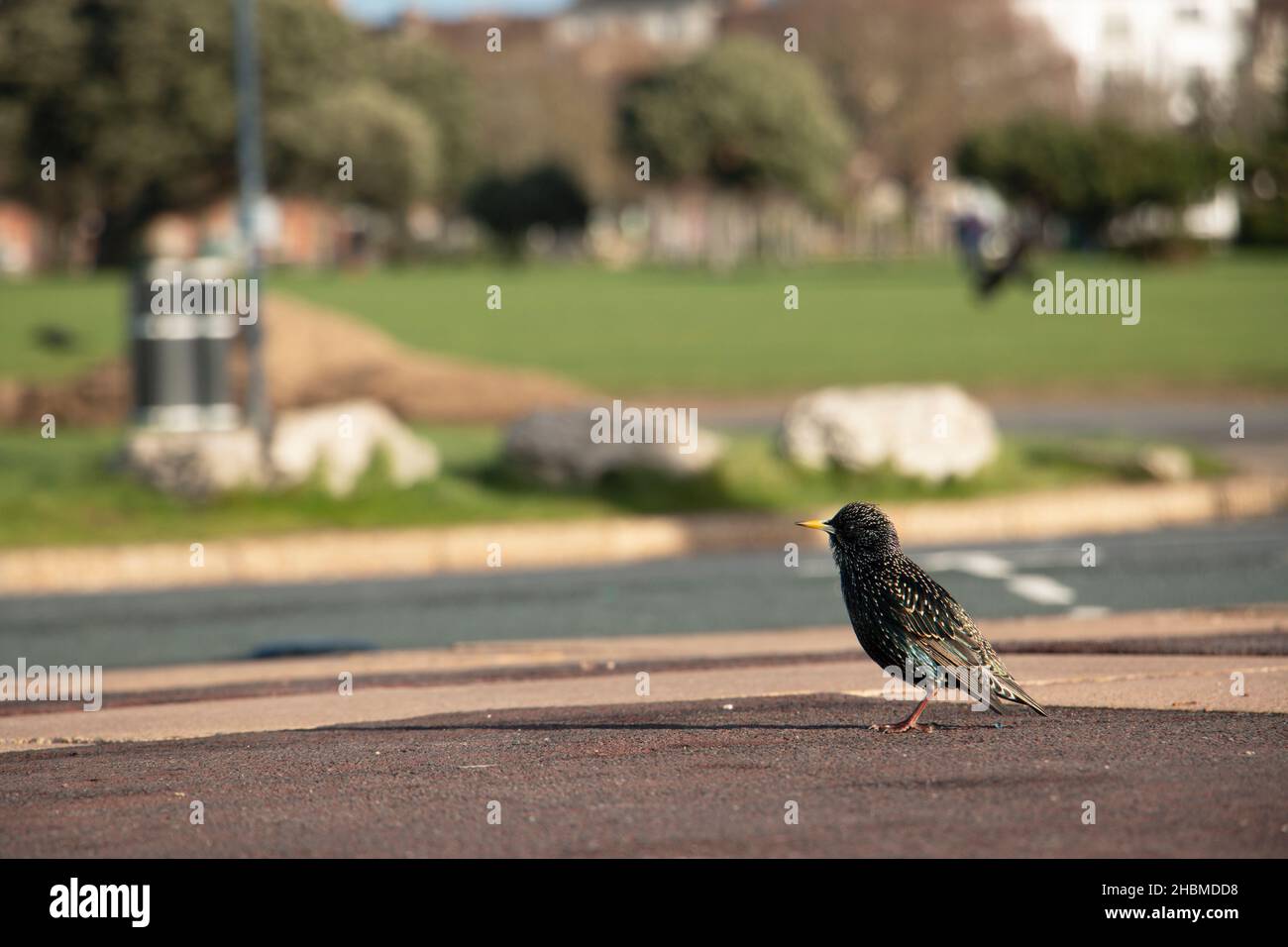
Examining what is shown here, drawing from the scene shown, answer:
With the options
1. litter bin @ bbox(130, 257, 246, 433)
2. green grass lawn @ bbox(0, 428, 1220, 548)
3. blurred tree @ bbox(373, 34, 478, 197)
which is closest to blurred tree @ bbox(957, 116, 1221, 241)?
blurred tree @ bbox(373, 34, 478, 197)

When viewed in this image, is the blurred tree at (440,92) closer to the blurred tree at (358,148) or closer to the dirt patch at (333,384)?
the blurred tree at (358,148)

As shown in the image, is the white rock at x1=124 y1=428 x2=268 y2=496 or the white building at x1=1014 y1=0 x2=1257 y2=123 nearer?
the white rock at x1=124 y1=428 x2=268 y2=496

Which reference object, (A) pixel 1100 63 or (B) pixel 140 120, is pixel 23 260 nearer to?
(B) pixel 140 120


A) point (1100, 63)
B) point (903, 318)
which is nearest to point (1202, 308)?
point (903, 318)

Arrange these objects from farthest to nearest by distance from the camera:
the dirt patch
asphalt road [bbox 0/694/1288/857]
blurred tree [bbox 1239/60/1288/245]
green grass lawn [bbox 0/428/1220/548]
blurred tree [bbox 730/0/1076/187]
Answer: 1. blurred tree [bbox 730/0/1076/187]
2. blurred tree [bbox 1239/60/1288/245]
3. the dirt patch
4. green grass lawn [bbox 0/428/1220/548]
5. asphalt road [bbox 0/694/1288/857]

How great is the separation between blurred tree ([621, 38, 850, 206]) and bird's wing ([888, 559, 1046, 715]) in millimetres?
88481

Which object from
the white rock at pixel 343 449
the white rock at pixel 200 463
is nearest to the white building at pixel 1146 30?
the white rock at pixel 343 449

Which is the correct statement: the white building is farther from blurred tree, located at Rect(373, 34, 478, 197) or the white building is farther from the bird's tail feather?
the bird's tail feather

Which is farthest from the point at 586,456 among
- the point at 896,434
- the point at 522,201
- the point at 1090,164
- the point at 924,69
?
the point at 924,69

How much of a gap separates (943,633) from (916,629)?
0.30 ft

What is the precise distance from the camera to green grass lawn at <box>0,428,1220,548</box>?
48.8ft

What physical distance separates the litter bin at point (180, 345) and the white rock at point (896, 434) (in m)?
4.91

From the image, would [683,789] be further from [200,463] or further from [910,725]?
[200,463]

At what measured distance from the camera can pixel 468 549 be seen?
585 inches
